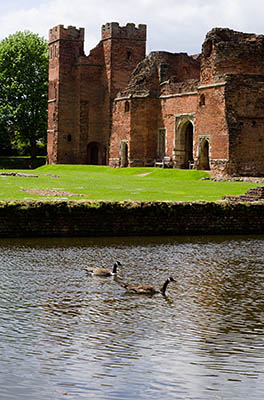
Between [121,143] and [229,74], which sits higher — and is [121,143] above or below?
below

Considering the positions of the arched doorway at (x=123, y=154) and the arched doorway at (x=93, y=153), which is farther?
the arched doorway at (x=93, y=153)

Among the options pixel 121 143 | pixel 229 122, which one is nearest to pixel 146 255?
pixel 229 122

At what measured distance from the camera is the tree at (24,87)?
7019 centimetres

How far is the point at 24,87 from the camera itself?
2773 inches

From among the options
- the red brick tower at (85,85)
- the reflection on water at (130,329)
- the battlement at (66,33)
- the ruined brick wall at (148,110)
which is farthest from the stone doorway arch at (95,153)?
the reflection on water at (130,329)

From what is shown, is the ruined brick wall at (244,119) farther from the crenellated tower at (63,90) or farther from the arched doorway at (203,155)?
the crenellated tower at (63,90)

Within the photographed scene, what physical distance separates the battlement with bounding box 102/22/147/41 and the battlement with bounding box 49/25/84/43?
3.10m

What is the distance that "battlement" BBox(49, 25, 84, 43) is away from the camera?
2601 inches

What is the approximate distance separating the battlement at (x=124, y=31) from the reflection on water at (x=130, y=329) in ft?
160

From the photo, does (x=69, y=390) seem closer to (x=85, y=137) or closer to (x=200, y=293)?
(x=200, y=293)

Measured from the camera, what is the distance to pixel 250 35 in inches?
1813

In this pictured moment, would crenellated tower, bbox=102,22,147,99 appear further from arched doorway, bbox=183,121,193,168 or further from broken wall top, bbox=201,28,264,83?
broken wall top, bbox=201,28,264,83

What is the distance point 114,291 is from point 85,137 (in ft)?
176

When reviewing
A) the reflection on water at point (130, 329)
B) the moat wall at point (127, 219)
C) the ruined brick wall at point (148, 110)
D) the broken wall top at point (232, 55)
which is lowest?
the reflection on water at point (130, 329)
